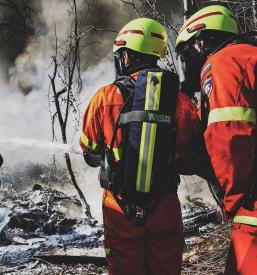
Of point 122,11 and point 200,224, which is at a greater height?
point 122,11

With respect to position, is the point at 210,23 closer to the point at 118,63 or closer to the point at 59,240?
the point at 118,63

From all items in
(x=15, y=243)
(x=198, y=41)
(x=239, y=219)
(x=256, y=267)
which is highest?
(x=198, y=41)

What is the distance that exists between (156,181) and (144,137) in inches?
10.0

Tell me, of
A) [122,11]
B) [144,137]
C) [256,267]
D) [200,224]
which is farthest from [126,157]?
[122,11]

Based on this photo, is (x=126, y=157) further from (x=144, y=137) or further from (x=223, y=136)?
(x=223, y=136)

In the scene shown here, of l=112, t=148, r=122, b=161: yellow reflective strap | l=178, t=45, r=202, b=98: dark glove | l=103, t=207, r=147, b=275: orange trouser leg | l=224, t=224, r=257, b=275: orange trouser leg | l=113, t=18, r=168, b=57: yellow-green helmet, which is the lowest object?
l=103, t=207, r=147, b=275: orange trouser leg

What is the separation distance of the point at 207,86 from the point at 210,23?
683 mm

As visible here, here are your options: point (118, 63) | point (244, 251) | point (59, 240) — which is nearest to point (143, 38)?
point (118, 63)

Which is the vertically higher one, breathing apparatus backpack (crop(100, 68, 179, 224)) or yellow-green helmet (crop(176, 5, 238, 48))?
yellow-green helmet (crop(176, 5, 238, 48))

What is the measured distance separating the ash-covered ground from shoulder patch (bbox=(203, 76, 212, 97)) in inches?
99.6

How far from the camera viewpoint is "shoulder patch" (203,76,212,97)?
1930 mm

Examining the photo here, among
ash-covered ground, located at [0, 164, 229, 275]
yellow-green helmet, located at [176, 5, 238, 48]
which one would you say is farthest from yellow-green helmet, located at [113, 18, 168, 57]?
ash-covered ground, located at [0, 164, 229, 275]

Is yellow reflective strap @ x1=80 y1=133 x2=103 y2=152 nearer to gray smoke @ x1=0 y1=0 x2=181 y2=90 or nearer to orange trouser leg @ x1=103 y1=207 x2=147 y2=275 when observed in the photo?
orange trouser leg @ x1=103 y1=207 x2=147 y2=275

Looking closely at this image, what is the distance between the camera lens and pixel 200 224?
18.6ft
